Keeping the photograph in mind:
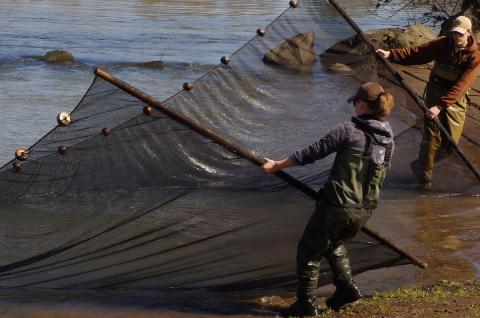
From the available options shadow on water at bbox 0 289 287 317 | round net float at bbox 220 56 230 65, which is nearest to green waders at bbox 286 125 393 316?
shadow on water at bbox 0 289 287 317

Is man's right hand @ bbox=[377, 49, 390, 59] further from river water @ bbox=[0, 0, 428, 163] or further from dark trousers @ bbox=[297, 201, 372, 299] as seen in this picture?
river water @ bbox=[0, 0, 428, 163]

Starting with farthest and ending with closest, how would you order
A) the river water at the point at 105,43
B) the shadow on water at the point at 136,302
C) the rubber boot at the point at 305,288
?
the river water at the point at 105,43 < the shadow on water at the point at 136,302 < the rubber boot at the point at 305,288

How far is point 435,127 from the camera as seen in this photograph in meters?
7.75

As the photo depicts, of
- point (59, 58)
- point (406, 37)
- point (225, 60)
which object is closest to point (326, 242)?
point (225, 60)

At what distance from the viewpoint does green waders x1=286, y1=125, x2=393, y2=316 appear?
4781mm

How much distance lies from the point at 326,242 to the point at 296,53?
9.07 feet

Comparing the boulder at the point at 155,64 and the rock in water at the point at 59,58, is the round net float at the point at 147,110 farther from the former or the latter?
the rock in water at the point at 59,58

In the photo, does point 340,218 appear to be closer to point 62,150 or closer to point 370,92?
point 370,92

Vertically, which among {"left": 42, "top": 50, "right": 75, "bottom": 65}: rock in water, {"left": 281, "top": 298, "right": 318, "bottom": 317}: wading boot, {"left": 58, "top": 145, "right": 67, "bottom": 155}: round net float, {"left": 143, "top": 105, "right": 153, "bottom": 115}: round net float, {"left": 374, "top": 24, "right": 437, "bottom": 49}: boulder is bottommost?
{"left": 281, "top": 298, "right": 318, "bottom": 317}: wading boot

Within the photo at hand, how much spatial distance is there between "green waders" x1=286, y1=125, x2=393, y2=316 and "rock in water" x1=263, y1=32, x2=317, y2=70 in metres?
2.44

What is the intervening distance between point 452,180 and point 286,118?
189 centimetres

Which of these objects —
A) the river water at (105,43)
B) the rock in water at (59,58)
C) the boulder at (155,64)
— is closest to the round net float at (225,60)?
the river water at (105,43)

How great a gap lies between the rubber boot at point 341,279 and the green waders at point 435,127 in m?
2.92

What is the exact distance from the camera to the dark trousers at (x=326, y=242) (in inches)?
190
